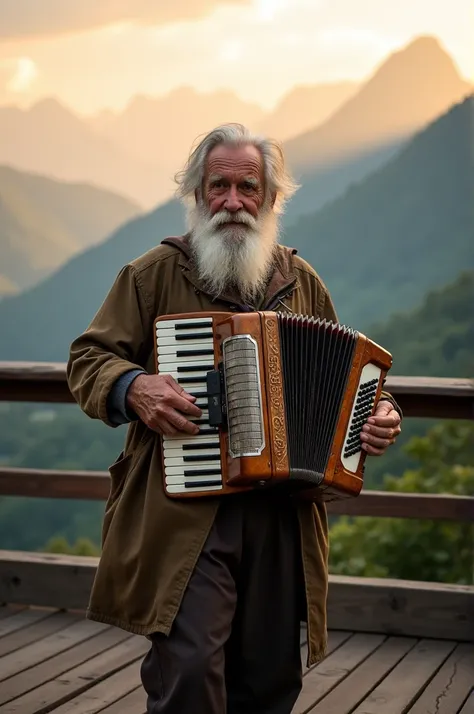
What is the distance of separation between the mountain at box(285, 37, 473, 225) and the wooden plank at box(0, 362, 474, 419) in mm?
11651

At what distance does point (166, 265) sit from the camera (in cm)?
276

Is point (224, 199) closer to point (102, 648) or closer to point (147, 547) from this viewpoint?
point (147, 547)

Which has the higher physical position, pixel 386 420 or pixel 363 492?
pixel 386 420

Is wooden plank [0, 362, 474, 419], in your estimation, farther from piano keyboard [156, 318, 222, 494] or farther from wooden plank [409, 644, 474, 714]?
piano keyboard [156, 318, 222, 494]

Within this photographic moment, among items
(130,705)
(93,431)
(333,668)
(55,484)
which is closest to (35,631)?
(55,484)

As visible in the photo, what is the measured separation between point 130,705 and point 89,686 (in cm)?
23

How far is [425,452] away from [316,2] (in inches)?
419

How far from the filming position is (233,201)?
2.74 metres

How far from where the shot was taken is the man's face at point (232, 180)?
9.00ft

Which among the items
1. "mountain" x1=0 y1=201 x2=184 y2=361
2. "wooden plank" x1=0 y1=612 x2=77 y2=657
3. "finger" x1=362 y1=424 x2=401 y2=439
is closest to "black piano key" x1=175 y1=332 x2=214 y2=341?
"finger" x1=362 y1=424 x2=401 y2=439

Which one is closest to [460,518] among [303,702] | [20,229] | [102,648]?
[303,702]

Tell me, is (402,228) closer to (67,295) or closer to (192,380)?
(67,295)

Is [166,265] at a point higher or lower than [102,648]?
higher

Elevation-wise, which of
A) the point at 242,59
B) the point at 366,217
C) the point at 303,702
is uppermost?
the point at 242,59
